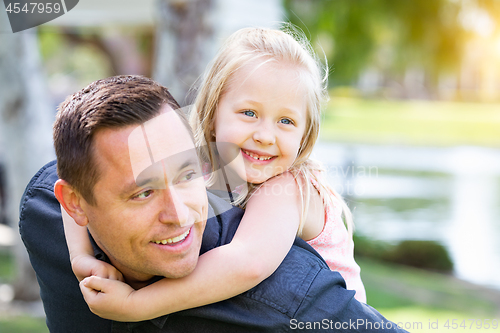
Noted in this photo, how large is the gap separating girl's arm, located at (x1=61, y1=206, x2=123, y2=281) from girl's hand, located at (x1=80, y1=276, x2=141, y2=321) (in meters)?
0.04

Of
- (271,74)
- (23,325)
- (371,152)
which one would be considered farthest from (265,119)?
(371,152)

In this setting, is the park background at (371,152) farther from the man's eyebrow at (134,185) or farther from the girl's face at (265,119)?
the man's eyebrow at (134,185)

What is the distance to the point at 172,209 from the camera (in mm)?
1280

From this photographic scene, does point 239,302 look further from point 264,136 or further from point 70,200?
point 264,136

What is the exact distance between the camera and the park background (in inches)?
191

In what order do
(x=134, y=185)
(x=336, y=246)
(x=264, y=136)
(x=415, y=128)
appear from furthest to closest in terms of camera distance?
(x=415, y=128)
(x=336, y=246)
(x=264, y=136)
(x=134, y=185)

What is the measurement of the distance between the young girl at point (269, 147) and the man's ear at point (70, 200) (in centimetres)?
13

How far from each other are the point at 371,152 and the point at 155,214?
19941 mm

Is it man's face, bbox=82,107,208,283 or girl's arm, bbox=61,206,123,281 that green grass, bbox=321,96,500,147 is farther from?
man's face, bbox=82,107,208,283

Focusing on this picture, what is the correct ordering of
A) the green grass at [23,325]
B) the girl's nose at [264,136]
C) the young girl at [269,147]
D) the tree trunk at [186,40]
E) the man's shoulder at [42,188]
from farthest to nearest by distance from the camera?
the green grass at [23,325]
the tree trunk at [186,40]
the girl's nose at [264,136]
the man's shoulder at [42,188]
the young girl at [269,147]

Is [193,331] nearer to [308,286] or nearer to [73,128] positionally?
[308,286]

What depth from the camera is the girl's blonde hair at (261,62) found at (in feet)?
6.50

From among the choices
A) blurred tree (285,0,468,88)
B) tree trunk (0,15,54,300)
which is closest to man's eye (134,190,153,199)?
tree trunk (0,15,54,300)

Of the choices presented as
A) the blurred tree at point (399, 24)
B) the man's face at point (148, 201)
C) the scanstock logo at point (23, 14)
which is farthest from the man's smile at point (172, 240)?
the blurred tree at point (399, 24)
